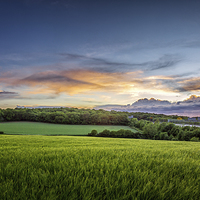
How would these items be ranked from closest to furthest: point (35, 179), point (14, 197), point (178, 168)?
1. point (14, 197)
2. point (35, 179)
3. point (178, 168)

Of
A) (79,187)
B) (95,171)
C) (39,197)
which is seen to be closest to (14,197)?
(39,197)

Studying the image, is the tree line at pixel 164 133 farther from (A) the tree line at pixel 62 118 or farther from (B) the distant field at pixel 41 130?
(A) the tree line at pixel 62 118

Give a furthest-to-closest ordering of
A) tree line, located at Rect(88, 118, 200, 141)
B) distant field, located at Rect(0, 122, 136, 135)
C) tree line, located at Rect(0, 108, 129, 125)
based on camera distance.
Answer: tree line, located at Rect(0, 108, 129, 125) < distant field, located at Rect(0, 122, 136, 135) < tree line, located at Rect(88, 118, 200, 141)

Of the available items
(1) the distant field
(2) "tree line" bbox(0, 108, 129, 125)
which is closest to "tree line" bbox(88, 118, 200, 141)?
(1) the distant field

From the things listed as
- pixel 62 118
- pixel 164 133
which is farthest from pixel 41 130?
pixel 164 133

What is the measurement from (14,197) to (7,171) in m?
1.02

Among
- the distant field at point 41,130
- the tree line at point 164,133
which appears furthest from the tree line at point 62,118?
the tree line at point 164,133

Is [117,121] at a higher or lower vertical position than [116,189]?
lower

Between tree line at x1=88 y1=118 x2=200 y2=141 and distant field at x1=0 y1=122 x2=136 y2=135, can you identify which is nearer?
tree line at x1=88 y1=118 x2=200 y2=141

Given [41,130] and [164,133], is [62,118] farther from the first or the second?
[164,133]

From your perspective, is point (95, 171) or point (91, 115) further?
point (91, 115)

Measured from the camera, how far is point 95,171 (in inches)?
88.9

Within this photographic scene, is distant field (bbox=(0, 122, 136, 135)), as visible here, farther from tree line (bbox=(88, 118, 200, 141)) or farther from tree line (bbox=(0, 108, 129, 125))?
tree line (bbox=(0, 108, 129, 125))

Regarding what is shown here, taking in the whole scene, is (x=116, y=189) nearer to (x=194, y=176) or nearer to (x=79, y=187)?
(x=79, y=187)
